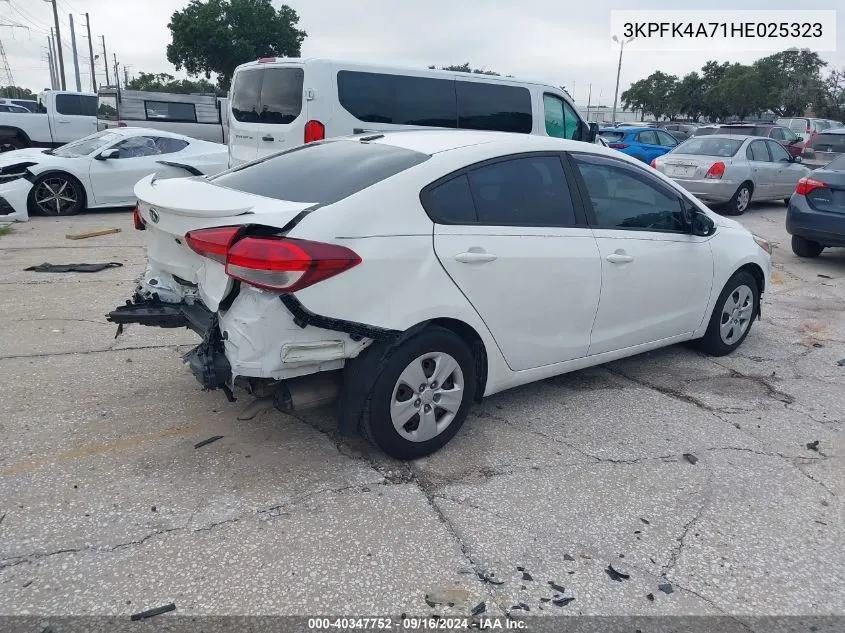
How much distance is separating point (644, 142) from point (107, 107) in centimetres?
1424

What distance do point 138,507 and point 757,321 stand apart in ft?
18.7

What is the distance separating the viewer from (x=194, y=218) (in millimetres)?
3406

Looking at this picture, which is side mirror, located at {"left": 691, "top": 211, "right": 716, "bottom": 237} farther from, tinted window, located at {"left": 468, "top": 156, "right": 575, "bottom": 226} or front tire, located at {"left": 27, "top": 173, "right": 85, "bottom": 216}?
front tire, located at {"left": 27, "top": 173, "right": 85, "bottom": 216}

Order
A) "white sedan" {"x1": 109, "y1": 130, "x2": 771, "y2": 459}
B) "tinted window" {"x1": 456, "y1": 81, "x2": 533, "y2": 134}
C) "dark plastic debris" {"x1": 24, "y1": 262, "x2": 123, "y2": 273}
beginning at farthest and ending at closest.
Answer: "tinted window" {"x1": 456, "y1": 81, "x2": 533, "y2": 134}
"dark plastic debris" {"x1": 24, "y1": 262, "x2": 123, "y2": 273}
"white sedan" {"x1": 109, "y1": 130, "x2": 771, "y2": 459}

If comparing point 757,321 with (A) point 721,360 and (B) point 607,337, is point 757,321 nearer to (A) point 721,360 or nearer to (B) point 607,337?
(A) point 721,360

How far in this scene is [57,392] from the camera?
434 cm

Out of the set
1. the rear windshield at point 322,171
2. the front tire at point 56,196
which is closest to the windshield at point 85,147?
the front tire at point 56,196

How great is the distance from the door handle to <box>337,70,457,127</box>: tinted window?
5.80m

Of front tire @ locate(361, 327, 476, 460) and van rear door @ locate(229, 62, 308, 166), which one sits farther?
van rear door @ locate(229, 62, 308, 166)

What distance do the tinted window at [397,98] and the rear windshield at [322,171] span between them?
4.80 meters

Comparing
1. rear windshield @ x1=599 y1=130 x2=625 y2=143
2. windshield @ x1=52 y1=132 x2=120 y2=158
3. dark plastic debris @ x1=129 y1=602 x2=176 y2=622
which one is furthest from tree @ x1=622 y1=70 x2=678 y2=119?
dark plastic debris @ x1=129 y1=602 x2=176 y2=622

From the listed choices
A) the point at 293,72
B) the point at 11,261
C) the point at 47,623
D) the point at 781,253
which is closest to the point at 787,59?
the point at 781,253

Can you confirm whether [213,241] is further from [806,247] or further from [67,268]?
[806,247]

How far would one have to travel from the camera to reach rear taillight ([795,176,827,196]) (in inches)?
352
